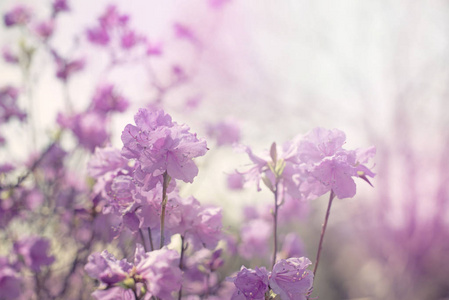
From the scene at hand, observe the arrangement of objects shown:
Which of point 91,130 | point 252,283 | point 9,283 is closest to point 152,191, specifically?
point 252,283

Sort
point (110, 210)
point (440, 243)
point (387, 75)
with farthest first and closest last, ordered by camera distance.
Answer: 1. point (387, 75)
2. point (440, 243)
3. point (110, 210)

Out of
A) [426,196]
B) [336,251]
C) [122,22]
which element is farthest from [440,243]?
[122,22]

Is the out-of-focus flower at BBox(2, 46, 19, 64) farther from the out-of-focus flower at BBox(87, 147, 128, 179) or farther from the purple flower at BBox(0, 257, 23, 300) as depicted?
the out-of-focus flower at BBox(87, 147, 128, 179)

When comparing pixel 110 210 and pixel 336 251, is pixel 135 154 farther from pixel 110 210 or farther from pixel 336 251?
pixel 336 251

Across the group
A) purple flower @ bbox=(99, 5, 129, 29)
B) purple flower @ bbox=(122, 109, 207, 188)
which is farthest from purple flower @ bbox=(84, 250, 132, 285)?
purple flower @ bbox=(99, 5, 129, 29)

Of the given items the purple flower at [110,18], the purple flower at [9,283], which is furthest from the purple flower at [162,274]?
the purple flower at [110,18]

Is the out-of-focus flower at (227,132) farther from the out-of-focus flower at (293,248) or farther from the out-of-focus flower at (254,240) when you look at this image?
the out-of-focus flower at (293,248)

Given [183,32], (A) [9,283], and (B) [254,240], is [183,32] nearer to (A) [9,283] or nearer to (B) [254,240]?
(B) [254,240]
